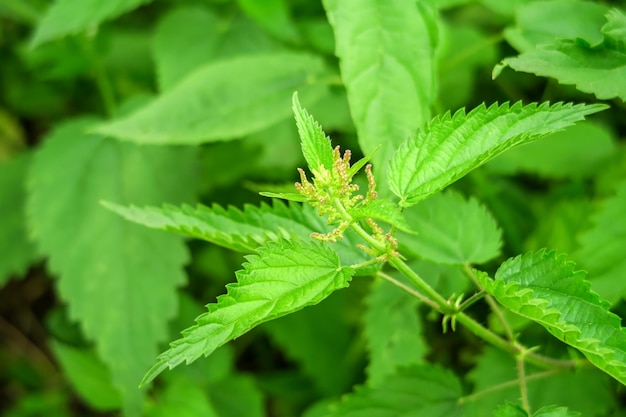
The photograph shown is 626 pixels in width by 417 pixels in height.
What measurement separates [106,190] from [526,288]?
1189mm

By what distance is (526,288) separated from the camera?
927mm

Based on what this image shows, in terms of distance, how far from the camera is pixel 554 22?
57.7 inches

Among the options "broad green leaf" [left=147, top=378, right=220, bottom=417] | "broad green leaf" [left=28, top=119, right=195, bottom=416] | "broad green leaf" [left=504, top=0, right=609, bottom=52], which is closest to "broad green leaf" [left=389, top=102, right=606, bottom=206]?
"broad green leaf" [left=504, top=0, right=609, bottom=52]

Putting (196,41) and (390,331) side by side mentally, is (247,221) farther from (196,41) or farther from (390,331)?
(196,41)

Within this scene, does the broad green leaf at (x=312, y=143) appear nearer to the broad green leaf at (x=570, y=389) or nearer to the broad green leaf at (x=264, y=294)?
the broad green leaf at (x=264, y=294)

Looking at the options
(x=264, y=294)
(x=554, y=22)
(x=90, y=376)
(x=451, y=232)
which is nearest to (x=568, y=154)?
(x=554, y=22)

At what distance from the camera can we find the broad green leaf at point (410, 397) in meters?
1.16

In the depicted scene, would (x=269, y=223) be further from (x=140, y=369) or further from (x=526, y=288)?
(x=140, y=369)

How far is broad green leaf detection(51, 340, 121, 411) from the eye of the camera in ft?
5.90

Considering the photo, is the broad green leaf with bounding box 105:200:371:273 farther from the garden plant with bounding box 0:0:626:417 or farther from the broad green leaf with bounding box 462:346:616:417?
the broad green leaf with bounding box 462:346:616:417

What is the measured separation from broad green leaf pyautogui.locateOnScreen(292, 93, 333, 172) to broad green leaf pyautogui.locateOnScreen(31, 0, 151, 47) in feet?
3.14

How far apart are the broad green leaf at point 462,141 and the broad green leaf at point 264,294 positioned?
0.15 m

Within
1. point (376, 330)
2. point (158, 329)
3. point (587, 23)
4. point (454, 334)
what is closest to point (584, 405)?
point (376, 330)

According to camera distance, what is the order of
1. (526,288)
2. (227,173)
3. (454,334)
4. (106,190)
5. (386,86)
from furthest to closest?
(227,173) → (454,334) → (106,190) → (386,86) → (526,288)
